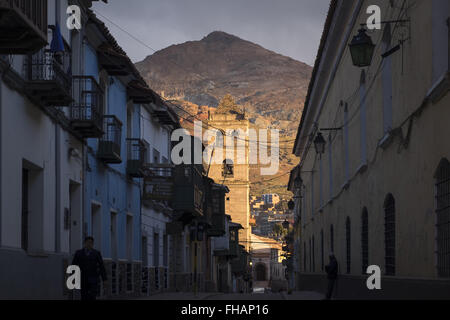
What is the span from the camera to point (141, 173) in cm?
2573

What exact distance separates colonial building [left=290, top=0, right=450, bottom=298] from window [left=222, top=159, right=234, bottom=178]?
51704 millimetres

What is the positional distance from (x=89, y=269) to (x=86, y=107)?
455 centimetres

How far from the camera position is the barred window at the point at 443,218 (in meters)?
11.1

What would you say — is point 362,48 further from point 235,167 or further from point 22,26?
point 235,167

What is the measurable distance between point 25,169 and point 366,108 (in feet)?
25.0

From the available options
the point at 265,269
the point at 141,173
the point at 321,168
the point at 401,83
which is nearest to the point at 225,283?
the point at 321,168

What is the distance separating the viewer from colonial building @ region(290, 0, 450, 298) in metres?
11.4

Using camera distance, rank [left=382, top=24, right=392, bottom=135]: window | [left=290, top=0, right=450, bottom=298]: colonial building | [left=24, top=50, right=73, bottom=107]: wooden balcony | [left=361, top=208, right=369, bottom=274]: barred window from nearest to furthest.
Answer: [left=290, top=0, right=450, bottom=298]: colonial building, [left=24, top=50, right=73, bottom=107]: wooden balcony, [left=382, top=24, right=392, bottom=135]: window, [left=361, top=208, right=369, bottom=274]: barred window

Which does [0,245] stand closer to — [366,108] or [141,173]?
[366,108]

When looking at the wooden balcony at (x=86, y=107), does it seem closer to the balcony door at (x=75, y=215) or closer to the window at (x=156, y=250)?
the balcony door at (x=75, y=215)

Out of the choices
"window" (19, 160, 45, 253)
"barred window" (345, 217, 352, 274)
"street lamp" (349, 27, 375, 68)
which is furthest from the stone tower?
"street lamp" (349, 27, 375, 68)

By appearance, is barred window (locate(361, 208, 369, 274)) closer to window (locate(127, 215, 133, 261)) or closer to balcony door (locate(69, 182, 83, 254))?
balcony door (locate(69, 182, 83, 254))

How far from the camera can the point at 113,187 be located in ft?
76.3

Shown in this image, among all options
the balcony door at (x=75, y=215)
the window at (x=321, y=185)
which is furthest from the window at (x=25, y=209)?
the window at (x=321, y=185)
